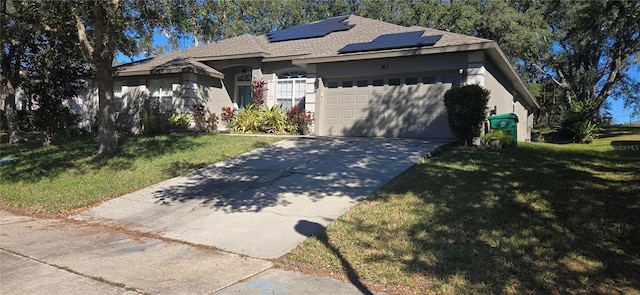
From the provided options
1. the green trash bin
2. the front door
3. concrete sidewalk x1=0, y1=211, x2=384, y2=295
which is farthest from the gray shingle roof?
concrete sidewalk x1=0, y1=211, x2=384, y2=295

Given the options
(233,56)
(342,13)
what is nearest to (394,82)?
(233,56)

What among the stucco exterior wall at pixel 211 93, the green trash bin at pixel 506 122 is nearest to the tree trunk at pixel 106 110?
the stucco exterior wall at pixel 211 93

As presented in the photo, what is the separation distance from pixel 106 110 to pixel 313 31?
33.5 ft

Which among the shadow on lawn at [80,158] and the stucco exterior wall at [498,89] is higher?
the stucco exterior wall at [498,89]

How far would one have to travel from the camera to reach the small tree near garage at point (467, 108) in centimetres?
1129

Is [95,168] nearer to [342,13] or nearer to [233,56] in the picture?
[233,56]

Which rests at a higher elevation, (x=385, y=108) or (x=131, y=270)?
(x=385, y=108)

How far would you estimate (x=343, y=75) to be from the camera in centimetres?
1506

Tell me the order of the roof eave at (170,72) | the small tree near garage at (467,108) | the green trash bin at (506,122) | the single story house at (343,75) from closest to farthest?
1. the small tree near garage at (467,108)
2. the green trash bin at (506,122)
3. the single story house at (343,75)
4. the roof eave at (170,72)

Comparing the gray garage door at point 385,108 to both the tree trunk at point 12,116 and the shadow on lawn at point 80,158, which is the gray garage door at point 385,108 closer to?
the shadow on lawn at point 80,158

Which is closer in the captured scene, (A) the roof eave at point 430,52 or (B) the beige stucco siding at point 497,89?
(A) the roof eave at point 430,52

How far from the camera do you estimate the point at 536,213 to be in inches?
227

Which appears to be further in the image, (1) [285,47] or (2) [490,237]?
(1) [285,47]

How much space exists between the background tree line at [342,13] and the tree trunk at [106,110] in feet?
0.09
